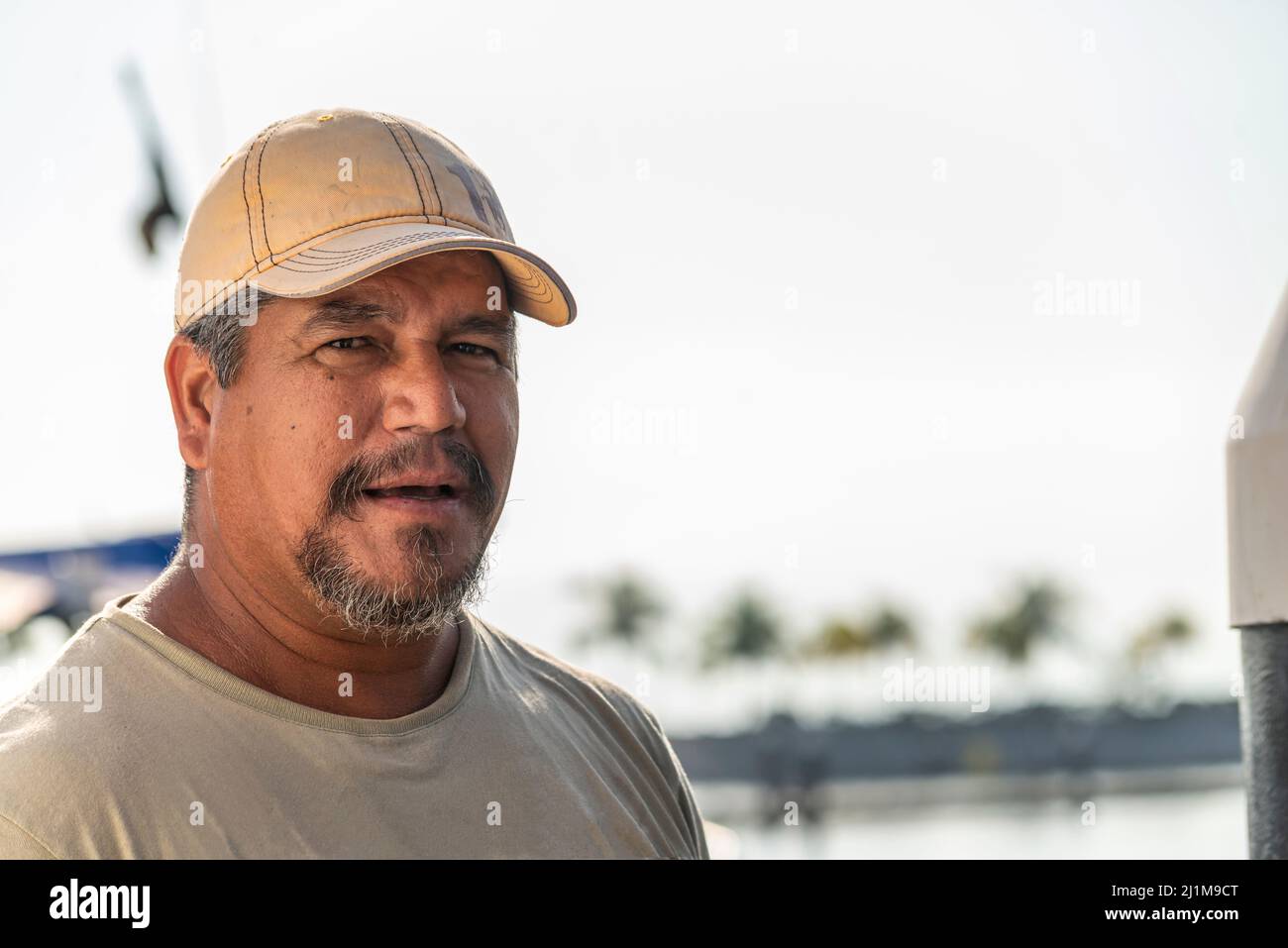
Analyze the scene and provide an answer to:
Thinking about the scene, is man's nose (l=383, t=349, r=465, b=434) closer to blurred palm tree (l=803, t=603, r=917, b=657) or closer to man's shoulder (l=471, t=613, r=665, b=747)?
man's shoulder (l=471, t=613, r=665, b=747)

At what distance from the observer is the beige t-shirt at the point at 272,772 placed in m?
1.81

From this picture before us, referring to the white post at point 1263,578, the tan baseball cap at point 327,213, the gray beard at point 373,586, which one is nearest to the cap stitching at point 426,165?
the tan baseball cap at point 327,213

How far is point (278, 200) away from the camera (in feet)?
7.17

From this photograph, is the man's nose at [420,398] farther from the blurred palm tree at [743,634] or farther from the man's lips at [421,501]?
the blurred palm tree at [743,634]

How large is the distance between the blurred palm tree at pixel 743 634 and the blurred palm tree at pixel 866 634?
10.5ft

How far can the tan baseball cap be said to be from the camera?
2.13 meters

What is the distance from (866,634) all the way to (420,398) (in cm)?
9188

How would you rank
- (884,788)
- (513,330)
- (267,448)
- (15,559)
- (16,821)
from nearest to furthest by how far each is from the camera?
(16,821), (267,448), (513,330), (15,559), (884,788)

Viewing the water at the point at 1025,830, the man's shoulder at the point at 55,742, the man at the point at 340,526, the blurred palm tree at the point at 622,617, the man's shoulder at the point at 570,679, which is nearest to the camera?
the man's shoulder at the point at 55,742
